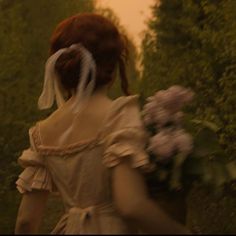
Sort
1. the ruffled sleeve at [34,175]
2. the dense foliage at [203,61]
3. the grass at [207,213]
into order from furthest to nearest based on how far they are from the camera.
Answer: the dense foliage at [203,61] → the grass at [207,213] → the ruffled sleeve at [34,175]

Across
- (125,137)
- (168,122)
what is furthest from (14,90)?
(125,137)

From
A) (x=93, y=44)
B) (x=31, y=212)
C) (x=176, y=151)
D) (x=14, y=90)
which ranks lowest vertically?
(x=31, y=212)

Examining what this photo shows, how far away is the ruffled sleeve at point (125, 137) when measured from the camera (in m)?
1.84

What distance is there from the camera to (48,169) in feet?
7.03

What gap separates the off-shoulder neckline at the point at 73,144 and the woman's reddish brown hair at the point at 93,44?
0.37 ft

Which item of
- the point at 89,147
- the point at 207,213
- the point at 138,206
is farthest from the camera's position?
the point at 207,213

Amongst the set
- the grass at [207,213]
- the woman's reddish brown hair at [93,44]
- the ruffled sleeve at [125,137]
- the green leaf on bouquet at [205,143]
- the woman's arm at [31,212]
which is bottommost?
the grass at [207,213]

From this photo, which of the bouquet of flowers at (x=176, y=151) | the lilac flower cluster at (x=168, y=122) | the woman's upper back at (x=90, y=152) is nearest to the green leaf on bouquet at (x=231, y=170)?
the bouquet of flowers at (x=176, y=151)

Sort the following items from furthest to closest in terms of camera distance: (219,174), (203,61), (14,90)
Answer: (14,90), (203,61), (219,174)

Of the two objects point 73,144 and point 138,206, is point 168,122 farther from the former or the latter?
point 138,206

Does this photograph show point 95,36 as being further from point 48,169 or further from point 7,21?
point 7,21

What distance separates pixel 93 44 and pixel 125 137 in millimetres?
311

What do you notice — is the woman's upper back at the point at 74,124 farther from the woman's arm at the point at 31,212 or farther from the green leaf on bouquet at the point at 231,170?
the green leaf on bouquet at the point at 231,170

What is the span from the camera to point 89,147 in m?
1.98
